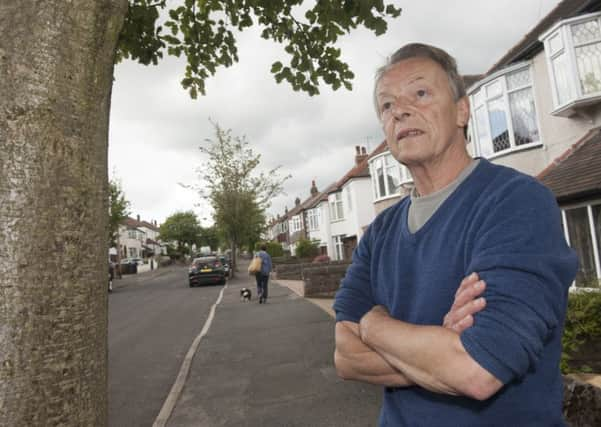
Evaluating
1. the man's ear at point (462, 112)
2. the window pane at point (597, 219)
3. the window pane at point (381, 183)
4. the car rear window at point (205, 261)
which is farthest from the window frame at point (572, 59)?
the car rear window at point (205, 261)

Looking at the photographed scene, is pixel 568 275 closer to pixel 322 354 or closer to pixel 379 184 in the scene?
pixel 322 354

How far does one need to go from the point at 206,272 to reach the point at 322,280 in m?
10.4

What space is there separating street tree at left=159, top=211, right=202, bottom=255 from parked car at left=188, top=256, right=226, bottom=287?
211ft

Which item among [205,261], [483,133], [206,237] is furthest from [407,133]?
[206,237]

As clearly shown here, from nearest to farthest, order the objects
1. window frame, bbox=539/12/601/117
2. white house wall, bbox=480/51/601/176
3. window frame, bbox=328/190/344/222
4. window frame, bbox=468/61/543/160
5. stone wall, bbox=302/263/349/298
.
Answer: window frame, bbox=539/12/601/117 → white house wall, bbox=480/51/601/176 → window frame, bbox=468/61/543/160 → stone wall, bbox=302/263/349/298 → window frame, bbox=328/190/344/222

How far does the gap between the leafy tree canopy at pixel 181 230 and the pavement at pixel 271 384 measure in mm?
81614

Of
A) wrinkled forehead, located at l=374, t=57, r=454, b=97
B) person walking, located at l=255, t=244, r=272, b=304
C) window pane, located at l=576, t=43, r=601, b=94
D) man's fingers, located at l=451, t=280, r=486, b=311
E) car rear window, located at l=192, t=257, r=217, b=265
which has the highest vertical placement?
window pane, located at l=576, t=43, r=601, b=94

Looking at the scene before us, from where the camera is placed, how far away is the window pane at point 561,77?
1163 cm

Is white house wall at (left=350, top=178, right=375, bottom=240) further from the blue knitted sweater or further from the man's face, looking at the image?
the blue knitted sweater

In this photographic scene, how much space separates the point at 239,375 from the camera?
658 centimetres

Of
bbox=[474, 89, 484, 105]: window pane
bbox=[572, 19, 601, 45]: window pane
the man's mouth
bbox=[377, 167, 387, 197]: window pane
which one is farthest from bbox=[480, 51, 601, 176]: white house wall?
bbox=[377, 167, 387, 197]: window pane

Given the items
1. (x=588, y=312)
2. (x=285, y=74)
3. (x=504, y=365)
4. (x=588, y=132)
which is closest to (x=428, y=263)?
(x=504, y=365)

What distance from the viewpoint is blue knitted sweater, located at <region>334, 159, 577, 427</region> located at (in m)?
1.34

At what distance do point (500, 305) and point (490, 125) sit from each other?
48.9ft
